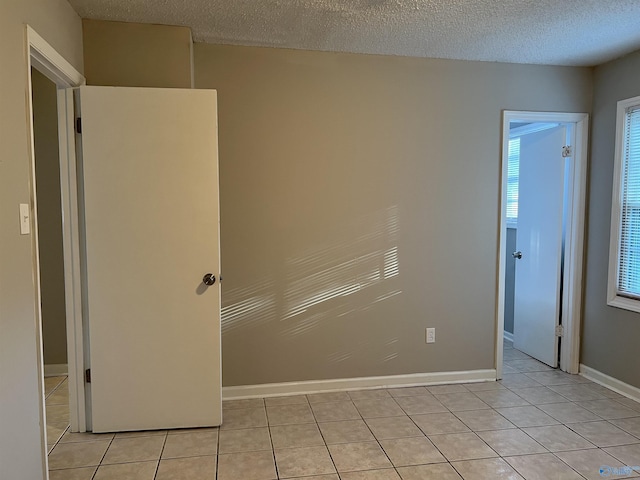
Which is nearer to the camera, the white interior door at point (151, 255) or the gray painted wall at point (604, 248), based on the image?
the white interior door at point (151, 255)

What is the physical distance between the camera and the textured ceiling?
2385 mm

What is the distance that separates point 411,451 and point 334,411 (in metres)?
0.64

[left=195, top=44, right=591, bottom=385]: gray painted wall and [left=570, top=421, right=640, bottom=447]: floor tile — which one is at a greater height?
[left=195, top=44, right=591, bottom=385]: gray painted wall

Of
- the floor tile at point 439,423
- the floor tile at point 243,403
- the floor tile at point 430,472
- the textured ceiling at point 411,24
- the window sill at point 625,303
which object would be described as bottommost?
the floor tile at point 243,403

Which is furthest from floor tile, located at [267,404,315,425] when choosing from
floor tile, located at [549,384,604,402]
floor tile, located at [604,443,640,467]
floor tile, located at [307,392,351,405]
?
floor tile, located at [549,384,604,402]

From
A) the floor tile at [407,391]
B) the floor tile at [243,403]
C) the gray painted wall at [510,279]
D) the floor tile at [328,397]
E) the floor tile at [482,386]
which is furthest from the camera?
the gray painted wall at [510,279]

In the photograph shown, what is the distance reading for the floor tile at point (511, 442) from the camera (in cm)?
243

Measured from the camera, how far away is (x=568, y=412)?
9.55 feet

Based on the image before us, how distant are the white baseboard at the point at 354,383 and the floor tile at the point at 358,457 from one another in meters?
0.75

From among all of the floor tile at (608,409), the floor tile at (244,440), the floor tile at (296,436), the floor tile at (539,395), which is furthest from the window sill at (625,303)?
the floor tile at (244,440)

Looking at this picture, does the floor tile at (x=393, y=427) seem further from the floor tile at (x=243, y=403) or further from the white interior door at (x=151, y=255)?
the white interior door at (x=151, y=255)

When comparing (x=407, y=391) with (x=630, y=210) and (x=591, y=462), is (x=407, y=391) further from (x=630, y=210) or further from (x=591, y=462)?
(x=630, y=210)

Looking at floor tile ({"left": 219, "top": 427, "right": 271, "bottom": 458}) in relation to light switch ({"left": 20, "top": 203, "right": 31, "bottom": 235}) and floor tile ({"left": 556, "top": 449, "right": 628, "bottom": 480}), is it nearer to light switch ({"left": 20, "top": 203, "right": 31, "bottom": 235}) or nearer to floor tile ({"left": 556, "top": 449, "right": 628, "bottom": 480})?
light switch ({"left": 20, "top": 203, "right": 31, "bottom": 235})

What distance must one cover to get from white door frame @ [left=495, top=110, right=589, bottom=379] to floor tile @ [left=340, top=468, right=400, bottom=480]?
1.62 metres
